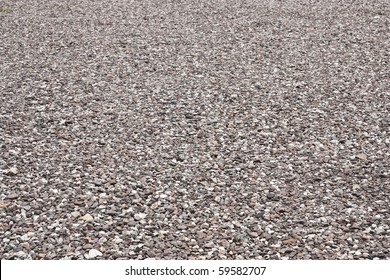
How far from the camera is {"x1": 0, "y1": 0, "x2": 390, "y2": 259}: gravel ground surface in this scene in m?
5.00

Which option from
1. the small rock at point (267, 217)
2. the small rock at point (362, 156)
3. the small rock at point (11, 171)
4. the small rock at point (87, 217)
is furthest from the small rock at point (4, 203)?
the small rock at point (362, 156)

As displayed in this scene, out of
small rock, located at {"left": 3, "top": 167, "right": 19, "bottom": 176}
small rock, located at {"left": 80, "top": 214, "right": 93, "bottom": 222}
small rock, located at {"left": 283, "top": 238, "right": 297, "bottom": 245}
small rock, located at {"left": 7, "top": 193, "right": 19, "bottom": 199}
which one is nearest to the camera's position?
small rock, located at {"left": 283, "top": 238, "right": 297, "bottom": 245}

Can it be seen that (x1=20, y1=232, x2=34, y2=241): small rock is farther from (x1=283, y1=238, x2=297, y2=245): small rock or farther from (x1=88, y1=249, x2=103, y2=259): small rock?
(x1=283, y1=238, x2=297, y2=245): small rock

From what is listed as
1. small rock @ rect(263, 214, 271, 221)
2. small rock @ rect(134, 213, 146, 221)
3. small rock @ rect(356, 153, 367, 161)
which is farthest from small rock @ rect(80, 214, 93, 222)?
small rock @ rect(356, 153, 367, 161)

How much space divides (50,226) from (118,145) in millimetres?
1782

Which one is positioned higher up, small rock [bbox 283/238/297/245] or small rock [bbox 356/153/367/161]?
small rock [bbox 356/153/367/161]

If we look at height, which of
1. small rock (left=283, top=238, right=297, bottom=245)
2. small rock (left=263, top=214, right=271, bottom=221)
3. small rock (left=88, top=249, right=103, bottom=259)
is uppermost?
small rock (left=263, top=214, right=271, bottom=221)

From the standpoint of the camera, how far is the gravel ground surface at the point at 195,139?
5.00 metres

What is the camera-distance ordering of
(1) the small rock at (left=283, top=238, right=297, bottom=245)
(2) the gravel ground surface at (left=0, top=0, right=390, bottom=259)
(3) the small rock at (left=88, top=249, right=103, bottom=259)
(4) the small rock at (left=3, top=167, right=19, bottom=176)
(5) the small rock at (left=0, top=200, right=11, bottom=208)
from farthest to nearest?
(4) the small rock at (left=3, top=167, right=19, bottom=176) < (5) the small rock at (left=0, top=200, right=11, bottom=208) < (2) the gravel ground surface at (left=0, top=0, right=390, bottom=259) < (1) the small rock at (left=283, top=238, right=297, bottom=245) < (3) the small rock at (left=88, top=249, right=103, bottom=259)

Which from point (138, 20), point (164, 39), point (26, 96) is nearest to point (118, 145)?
point (26, 96)

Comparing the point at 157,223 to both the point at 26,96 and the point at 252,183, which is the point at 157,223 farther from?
the point at 26,96

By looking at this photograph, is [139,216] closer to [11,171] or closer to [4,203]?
[4,203]

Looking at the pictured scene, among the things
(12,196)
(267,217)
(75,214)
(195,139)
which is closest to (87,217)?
(75,214)

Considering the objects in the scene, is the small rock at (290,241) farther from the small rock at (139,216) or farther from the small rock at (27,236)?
the small rock at (27,236)
